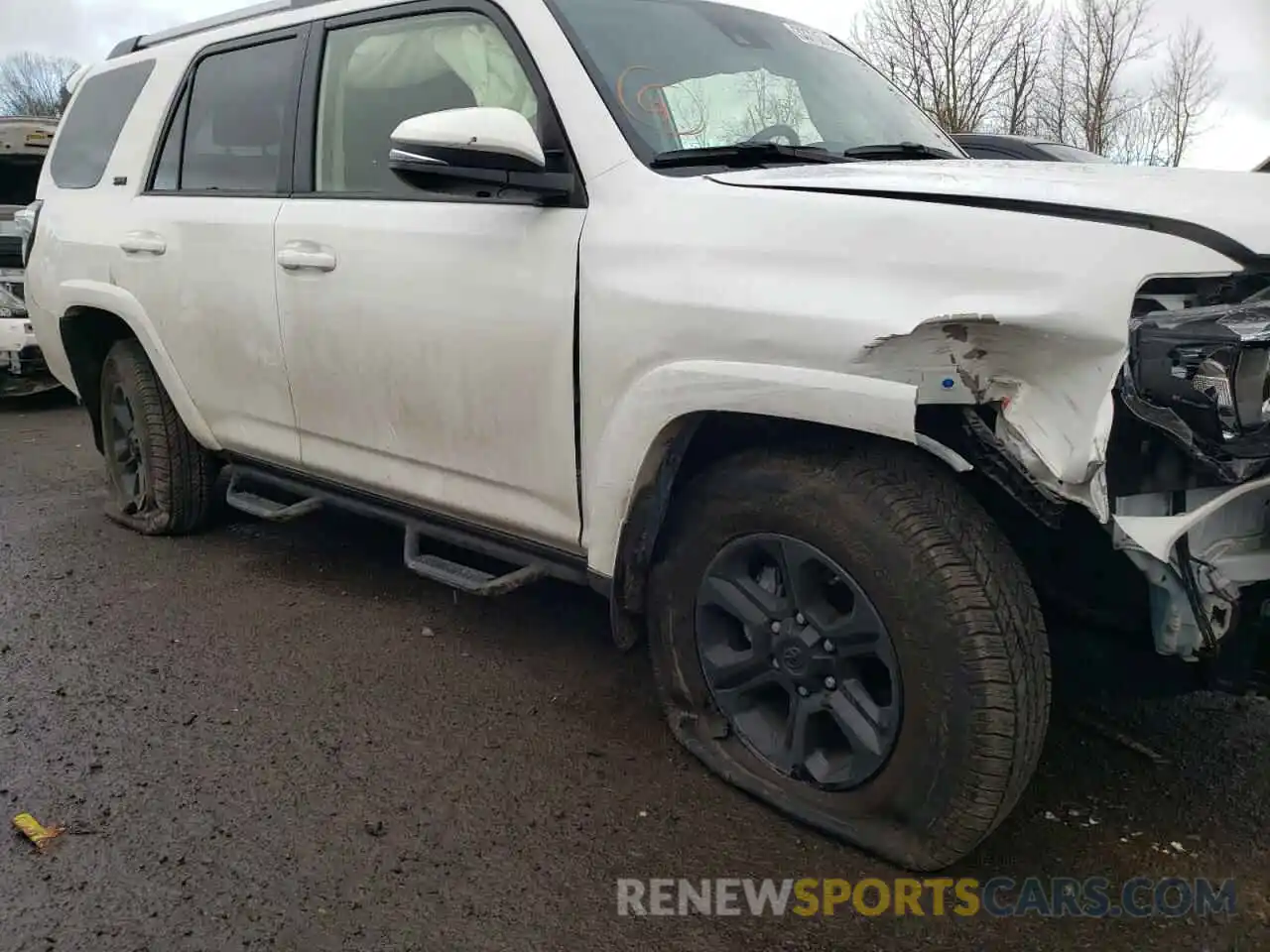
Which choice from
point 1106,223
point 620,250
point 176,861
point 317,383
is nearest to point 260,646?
point 317,383

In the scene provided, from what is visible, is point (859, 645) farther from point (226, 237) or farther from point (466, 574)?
point (226, 237)

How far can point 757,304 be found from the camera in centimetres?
229

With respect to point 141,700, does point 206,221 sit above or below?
above

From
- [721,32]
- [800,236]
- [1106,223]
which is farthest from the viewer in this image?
[721,32]

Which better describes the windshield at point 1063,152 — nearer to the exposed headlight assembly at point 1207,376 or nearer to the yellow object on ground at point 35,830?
the exposed headlight assembly at point 1207,376

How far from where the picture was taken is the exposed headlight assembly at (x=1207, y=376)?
188 centimetres

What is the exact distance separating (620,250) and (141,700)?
195 cm

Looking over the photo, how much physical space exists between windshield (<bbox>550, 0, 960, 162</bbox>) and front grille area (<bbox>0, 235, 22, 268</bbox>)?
25.0 feet

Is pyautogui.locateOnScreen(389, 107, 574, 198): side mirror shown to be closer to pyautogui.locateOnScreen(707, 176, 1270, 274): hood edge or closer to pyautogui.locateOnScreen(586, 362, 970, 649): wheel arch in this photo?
pyautogui.locateOnScreen(586, 362, 970, 649): wheel arch

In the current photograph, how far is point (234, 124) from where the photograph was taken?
3.92 m

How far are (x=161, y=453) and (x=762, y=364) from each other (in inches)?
124

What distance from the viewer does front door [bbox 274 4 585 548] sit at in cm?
279

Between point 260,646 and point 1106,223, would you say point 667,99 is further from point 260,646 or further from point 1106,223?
point 260,646

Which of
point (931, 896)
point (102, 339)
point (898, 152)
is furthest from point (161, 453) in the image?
point (931, 896)
